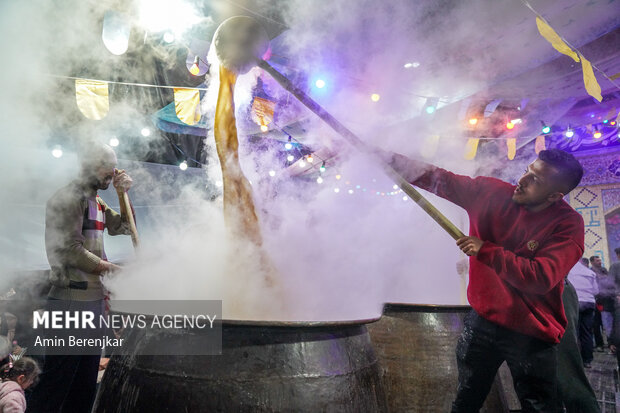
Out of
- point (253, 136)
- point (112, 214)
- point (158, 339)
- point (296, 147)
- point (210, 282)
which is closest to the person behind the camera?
point (158, 339)

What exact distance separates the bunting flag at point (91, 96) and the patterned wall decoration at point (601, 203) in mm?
11074

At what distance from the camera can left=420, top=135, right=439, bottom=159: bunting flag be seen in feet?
20.0

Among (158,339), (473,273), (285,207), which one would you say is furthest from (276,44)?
(158,339)

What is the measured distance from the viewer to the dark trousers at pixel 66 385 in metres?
2.46

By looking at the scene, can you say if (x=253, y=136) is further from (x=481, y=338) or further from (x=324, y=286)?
(x=481, y=338)

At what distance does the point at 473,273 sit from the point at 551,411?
78 centimetres

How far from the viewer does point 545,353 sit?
1.92 metres

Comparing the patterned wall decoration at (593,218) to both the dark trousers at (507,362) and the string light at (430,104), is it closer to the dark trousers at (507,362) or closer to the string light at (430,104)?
the string light at (430,104)

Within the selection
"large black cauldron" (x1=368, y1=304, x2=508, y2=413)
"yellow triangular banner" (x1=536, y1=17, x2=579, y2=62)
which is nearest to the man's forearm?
"large black cauldron" (x1=368, y1=304, x2=508, y2=413)

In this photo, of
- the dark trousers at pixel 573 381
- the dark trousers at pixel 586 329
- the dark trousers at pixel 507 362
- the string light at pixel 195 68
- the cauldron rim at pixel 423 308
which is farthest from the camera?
the dark trousers at pixel 586 329

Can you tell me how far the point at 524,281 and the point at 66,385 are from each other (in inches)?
117

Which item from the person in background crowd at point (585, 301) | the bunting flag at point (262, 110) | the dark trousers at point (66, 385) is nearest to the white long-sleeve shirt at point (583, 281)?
the person in background crowd at point (585, 301)

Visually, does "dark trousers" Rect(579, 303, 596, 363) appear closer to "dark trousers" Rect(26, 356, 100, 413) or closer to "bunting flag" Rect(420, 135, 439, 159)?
"bunting flag" Rect(420, 135, 439, 159)

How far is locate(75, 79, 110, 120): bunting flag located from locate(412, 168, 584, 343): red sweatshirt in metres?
4.38
